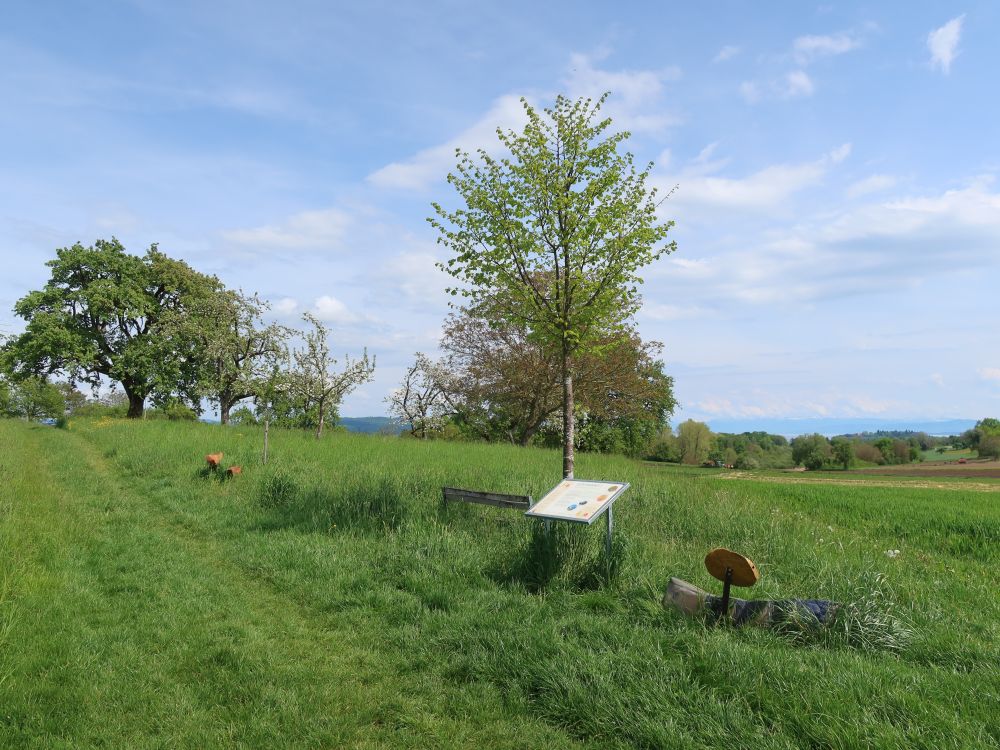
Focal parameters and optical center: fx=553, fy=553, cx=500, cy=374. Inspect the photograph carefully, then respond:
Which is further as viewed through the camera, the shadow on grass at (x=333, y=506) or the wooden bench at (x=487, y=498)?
the shadow on grass at (x=333, y=506)

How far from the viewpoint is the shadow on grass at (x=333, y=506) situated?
9.81 m

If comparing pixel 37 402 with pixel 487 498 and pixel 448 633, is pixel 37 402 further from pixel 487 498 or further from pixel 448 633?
pixel 448 633

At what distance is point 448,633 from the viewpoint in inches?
222

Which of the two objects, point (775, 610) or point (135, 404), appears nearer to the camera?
point (775, 610)

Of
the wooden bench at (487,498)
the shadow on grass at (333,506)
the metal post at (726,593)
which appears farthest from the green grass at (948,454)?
the metal post at (726,593)

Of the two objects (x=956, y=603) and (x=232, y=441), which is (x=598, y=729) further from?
(x=232, y=441)

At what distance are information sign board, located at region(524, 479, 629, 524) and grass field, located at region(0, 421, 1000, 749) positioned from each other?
45 cm

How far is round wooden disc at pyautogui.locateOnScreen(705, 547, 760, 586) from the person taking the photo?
5277 mm

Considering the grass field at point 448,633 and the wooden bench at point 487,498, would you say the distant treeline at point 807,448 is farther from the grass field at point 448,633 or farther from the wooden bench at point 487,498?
the wooden bench at point 487,498

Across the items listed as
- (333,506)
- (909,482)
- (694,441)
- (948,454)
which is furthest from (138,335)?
(948,454)

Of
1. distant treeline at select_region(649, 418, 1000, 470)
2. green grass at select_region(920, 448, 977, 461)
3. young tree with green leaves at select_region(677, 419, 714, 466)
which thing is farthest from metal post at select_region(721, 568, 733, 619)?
green grass at select_region(920, 448, 977, 461)

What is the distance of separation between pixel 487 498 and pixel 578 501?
2597 mm

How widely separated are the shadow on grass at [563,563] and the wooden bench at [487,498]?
1.28 meters

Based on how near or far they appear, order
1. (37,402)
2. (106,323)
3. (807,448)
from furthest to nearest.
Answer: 1. (37,402)
2. (807,448)
3. (106,323)
